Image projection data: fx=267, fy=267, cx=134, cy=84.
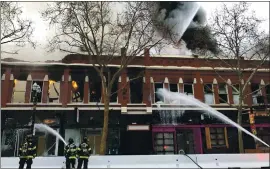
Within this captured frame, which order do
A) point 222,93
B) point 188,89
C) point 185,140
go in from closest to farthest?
point 185,140 < point 188,89 < point 222,93

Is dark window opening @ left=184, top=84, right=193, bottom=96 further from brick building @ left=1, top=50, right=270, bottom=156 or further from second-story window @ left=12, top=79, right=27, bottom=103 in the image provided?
second-story window @ left=12, top=79, right=27, bottom=103

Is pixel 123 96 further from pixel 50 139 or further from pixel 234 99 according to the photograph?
pixel 234 99

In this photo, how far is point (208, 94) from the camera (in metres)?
22.0

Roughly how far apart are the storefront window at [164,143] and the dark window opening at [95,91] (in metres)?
5.38

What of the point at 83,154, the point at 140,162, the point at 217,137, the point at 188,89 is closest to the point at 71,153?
the point at 83,154

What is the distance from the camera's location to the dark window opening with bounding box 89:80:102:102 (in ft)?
68.5

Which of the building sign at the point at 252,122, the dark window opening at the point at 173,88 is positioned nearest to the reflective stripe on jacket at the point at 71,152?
the dark window opening at the point at 173,88

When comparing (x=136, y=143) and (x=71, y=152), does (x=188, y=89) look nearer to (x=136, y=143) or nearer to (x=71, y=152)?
(x=136, y=143)

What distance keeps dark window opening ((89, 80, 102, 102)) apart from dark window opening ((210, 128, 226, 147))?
9.13 m

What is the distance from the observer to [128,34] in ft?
61.9

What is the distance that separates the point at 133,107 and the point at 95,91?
3254mm

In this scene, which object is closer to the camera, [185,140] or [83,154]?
[83,154]

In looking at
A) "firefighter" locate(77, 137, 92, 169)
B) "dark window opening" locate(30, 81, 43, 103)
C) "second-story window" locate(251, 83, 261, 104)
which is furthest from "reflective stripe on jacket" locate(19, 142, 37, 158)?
"second-story window" locate(251, 83, 261, 104)

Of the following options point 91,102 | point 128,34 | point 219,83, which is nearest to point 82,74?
point 91,102
